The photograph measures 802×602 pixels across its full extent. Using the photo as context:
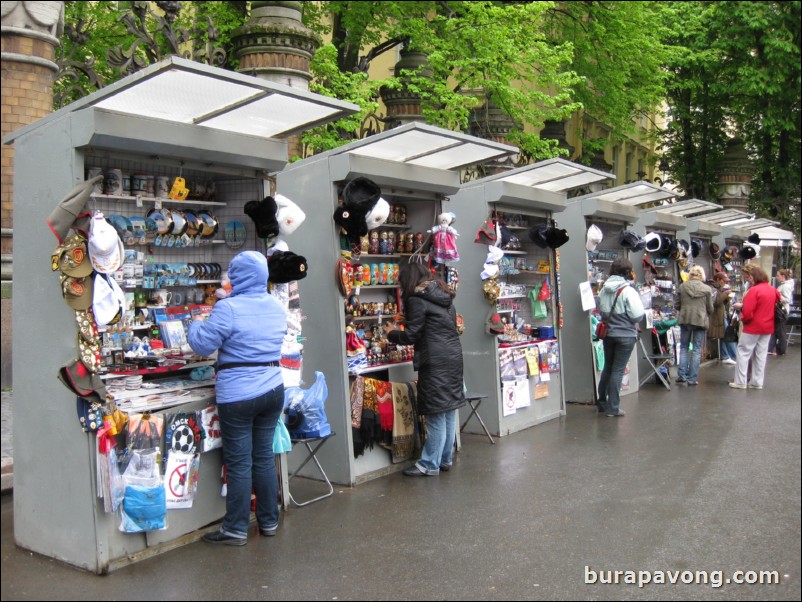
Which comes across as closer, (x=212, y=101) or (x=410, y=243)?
(x=212, y=101)

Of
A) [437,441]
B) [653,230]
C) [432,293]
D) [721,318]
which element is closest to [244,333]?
[432,293]

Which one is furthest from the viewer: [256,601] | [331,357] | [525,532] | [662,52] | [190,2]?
[662,52]

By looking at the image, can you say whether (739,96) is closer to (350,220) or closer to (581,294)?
(581,294)

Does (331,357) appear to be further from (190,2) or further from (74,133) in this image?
(190,2)

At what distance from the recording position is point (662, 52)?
15523 millimetres

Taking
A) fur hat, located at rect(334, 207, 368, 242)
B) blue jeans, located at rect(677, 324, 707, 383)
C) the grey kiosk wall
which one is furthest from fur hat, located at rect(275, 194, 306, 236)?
blue jeans, located at rect(677, 324, 707, 383)

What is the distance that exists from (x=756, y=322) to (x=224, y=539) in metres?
9.12

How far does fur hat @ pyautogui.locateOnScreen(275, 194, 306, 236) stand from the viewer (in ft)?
20.9

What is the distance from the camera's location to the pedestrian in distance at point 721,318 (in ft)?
47.5

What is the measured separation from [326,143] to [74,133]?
5.68 m

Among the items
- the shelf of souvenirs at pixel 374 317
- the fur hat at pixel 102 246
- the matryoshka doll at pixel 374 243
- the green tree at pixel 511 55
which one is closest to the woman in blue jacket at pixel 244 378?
the fur hat at pixel 102 246

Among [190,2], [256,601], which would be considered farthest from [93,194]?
[190,2]

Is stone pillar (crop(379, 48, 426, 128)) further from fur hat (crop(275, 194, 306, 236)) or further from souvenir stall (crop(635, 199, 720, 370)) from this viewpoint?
fur hat (crop(275, 194, 306, 236))

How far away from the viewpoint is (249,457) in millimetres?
5578
